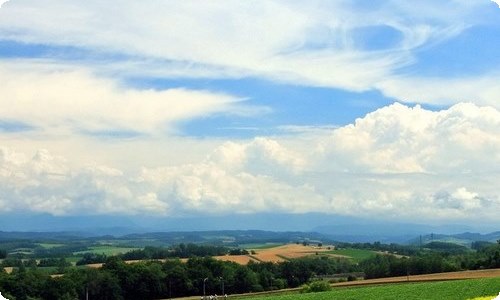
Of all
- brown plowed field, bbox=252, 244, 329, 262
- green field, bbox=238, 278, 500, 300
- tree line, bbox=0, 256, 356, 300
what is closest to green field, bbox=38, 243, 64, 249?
brown plowed field, bbox=252, 244, 329, 262

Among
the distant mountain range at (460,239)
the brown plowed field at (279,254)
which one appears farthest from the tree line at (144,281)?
the distant mountain range at (460,239)

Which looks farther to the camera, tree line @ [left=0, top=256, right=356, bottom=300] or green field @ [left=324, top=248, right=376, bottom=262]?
green field @ [left=324, top=248, right=376, bottom=262]

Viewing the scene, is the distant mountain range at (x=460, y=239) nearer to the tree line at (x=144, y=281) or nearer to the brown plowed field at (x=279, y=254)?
the brown plowed field at (x=279, y=254)

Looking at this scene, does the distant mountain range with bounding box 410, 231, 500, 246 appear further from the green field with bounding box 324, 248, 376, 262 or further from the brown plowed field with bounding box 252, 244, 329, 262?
the brown plowed field with bounding box 252, 244, 329, 262

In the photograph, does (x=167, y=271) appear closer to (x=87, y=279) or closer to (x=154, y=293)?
(x=154, y=293)

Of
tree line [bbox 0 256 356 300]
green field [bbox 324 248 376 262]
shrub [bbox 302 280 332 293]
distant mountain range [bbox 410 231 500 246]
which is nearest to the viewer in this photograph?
shrub [bbox 302 280 332 293]

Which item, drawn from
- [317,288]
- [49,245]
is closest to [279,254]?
[317,288]

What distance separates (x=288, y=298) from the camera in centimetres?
3384

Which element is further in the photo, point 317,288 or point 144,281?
point 144,281

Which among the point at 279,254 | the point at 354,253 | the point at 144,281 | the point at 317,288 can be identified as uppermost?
the point at 279,254

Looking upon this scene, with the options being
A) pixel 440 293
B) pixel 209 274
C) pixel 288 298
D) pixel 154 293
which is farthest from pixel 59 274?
pixel 440 293

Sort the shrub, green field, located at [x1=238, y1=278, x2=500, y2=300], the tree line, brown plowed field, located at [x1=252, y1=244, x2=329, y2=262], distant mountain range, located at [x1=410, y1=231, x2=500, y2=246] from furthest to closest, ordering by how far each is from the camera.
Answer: distant mountain range, located at [x1=410, y1=231, x2=500, y2=246]
brown plowed field, located at [x1=252, y1=244, x2=329, y2=262]
the tree line
the shrub
green field, located at [x1=238, y1=278, x2=500, y2=300]

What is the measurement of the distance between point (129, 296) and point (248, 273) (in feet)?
37.8

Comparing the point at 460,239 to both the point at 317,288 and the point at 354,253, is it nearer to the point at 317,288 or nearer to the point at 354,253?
the point at 354,253
